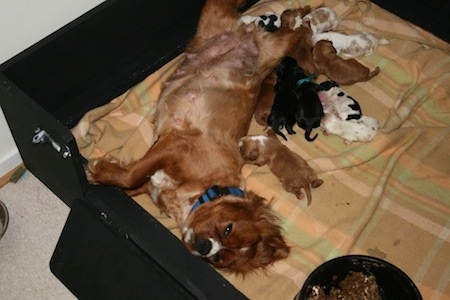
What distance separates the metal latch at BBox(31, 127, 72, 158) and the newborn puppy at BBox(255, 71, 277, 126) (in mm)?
922

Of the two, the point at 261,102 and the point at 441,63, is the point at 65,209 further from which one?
the point at 441,63

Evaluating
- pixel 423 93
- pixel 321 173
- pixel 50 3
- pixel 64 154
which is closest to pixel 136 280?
pixel 64 154

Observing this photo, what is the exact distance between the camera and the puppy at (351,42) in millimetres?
3312

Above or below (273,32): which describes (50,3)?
above

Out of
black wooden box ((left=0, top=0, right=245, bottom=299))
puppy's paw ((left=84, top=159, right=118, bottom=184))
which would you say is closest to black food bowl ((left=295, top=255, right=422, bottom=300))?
black wooden box ((left=0, top=0, right=245, bottom=299))

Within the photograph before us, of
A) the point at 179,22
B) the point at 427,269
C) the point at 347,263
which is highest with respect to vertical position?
the point at 179,22

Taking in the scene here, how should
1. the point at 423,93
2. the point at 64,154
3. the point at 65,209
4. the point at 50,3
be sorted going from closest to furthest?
the point at 64,154
the point at 50,3
the point at 65,209
the point at 423,93

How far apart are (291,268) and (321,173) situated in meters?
0.47

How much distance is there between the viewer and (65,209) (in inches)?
121

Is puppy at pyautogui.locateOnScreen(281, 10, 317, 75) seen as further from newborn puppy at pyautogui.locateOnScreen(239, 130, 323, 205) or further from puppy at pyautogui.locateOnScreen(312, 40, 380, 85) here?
newborn puppy at pyautogui.locateOnScreen(239, 130, 323, 205)

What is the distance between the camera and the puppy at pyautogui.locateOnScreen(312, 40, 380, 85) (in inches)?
125

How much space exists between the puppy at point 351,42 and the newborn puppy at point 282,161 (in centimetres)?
62

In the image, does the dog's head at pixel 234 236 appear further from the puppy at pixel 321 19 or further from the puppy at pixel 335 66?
the puppy at pixel 321 19

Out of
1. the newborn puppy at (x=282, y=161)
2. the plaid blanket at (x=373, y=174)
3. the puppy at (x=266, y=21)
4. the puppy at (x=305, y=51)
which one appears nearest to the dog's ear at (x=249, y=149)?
the newborn puppy at (x=282, y=161)
